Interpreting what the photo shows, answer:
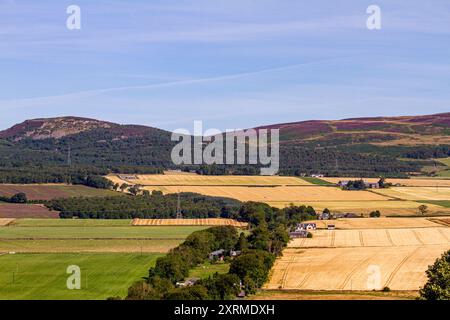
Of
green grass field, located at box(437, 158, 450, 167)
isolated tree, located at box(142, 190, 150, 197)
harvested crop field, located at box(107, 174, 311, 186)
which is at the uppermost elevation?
green grass field, located at box(437, 158, 450, 167)

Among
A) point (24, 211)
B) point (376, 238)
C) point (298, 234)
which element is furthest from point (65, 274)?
point (24, 211)

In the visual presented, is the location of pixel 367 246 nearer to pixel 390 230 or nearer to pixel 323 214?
pixel 390 230

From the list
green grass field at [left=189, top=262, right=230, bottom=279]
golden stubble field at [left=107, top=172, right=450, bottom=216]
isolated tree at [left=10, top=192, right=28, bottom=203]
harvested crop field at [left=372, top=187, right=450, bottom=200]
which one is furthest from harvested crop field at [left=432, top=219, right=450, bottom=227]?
isolated tree at [left=10, top=192, right=28, bottom=203]

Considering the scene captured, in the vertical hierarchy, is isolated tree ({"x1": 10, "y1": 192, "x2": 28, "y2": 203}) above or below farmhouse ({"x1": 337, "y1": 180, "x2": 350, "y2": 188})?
below

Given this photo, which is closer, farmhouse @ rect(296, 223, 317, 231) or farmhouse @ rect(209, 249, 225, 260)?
A: farmhouse @ rect(209, 249, 225, 260)

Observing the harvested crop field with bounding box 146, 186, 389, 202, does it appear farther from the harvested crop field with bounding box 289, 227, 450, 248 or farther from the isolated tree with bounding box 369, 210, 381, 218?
the harvested crop field with bounding box 289, 227, 450, 248

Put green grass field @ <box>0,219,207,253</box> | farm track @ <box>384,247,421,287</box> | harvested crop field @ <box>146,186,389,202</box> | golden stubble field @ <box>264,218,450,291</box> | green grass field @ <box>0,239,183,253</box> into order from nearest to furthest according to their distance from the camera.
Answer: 1. golden stubble field @ <box>264,218,450,291</box>
2. farm track @ <box>384,247,421,287</box>
3. green grass field @ <box>0,239,183,253</box>
4. green grass field @ <box>0,219,207,253</box>
5. harvested crop field @ <box>146,186,389,202</box>

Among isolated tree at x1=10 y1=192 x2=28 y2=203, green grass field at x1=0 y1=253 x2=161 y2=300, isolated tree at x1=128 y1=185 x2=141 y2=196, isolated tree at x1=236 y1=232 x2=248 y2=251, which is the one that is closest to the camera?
green grass field at x1=0 y1=253 x2=161 y2=300
